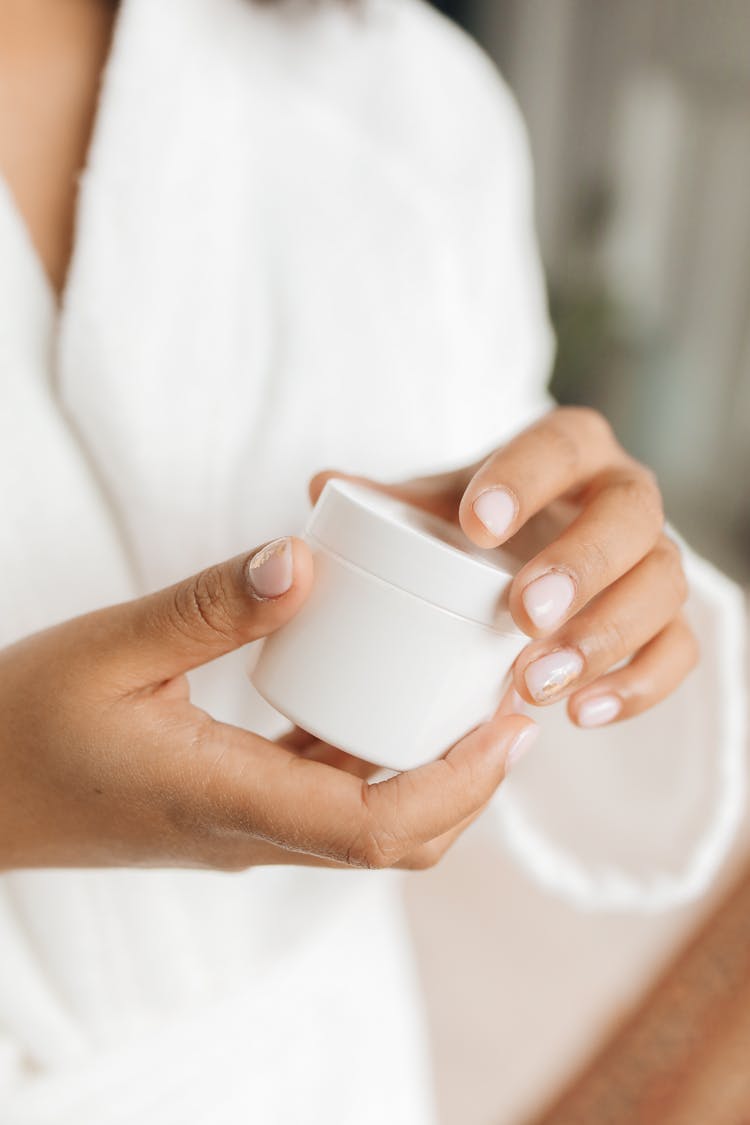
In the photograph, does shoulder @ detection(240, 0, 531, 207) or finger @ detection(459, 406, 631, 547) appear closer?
finger @ detection(459, 406, 631, 547)

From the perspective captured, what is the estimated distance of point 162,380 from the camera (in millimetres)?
562

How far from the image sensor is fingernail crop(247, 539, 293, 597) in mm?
360

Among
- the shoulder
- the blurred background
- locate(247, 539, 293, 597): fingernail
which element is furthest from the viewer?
the blurred background

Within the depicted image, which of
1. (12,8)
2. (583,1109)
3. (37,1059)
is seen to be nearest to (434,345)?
(12,8)

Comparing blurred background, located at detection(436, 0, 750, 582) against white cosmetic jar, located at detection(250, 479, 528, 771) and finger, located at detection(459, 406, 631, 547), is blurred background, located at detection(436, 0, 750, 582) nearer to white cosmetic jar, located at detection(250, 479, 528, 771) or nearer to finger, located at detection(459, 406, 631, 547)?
finger, located at detection(459, 406, 631, 547)

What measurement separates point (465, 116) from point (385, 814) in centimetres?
55

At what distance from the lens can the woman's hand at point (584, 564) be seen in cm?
40

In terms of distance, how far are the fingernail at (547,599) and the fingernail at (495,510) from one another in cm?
4

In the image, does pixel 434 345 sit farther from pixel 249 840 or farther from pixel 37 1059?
pixel 37 1059

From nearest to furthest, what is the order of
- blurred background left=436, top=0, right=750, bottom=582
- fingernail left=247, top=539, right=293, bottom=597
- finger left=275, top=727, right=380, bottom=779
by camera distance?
fingernail left=247, top=539, right=293, bottom=597 → finger left=275, top=727, right=380, bottom=779 → blurred background left=436, top=0, right=750, bottom=582

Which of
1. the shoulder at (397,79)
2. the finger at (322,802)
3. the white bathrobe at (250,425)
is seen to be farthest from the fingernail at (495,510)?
the shoulder at (397,79)

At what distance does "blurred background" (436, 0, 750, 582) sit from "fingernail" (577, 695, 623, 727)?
1299 mm

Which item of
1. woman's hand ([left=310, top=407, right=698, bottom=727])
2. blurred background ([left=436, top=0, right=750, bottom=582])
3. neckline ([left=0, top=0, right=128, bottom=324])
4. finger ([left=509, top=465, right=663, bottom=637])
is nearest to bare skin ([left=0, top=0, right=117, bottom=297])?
neckline ([left=0, top=0, right=128, bottom=324])

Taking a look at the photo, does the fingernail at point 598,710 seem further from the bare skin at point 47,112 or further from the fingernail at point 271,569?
the bare skin at point 47,112
